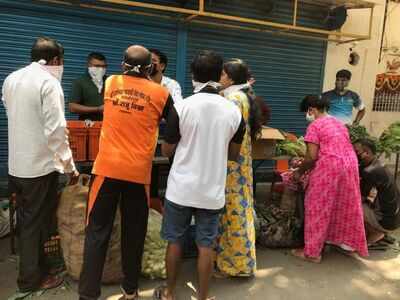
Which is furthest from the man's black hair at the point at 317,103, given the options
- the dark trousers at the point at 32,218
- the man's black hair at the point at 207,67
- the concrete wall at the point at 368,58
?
the concrete wall at the point at 368,58

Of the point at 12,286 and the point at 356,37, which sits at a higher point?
the point at 356,37

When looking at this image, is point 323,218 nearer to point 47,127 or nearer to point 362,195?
Result: point 362,195

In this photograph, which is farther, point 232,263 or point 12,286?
point 232,263

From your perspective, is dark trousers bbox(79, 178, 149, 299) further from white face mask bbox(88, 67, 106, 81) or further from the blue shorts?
white face mask bbox(88, 67, 106, 81)

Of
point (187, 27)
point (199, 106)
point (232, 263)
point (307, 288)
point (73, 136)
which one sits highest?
point (187, 27)

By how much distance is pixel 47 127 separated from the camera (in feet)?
9.43

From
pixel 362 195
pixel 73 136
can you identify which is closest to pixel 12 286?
pixel 73 136

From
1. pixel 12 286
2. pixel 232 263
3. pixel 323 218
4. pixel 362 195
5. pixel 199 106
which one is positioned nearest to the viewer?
pixel 199 106

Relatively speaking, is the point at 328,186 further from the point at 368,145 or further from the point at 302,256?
the point at 302,256

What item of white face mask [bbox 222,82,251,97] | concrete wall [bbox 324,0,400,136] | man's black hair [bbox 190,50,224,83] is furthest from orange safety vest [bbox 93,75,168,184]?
concrete wall [bbox 324,0,400,136]

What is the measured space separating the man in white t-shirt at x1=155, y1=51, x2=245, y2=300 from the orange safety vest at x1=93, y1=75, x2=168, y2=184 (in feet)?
0.52

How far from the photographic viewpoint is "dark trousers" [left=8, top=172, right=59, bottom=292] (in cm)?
299

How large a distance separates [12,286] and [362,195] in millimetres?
3640

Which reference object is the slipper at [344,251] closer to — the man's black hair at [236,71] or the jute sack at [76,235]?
the man's black hair at [236,71]
